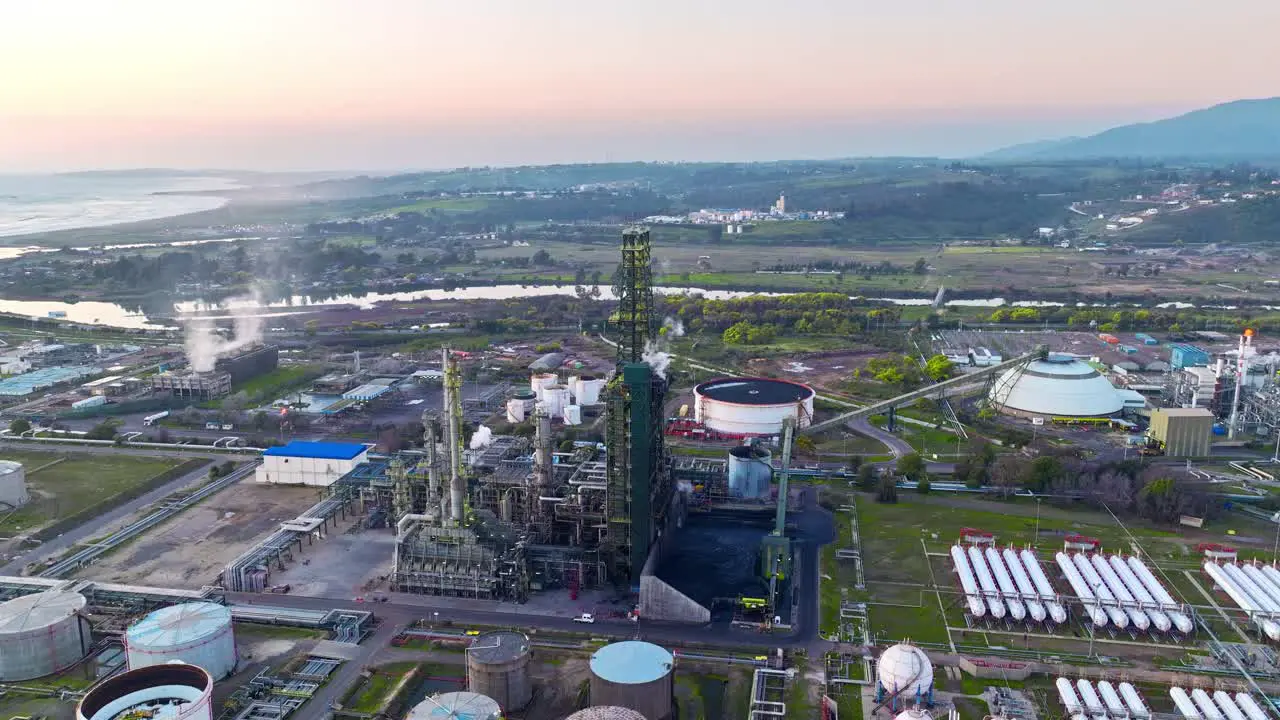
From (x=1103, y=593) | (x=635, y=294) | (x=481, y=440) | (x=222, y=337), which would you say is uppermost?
(x=635, y=294)

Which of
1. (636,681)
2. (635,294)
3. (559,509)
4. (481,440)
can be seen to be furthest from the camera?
(481,440)

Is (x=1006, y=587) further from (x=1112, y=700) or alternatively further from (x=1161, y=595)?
(x=1112, y=700)

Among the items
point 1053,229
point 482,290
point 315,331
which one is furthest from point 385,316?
point 1053,229

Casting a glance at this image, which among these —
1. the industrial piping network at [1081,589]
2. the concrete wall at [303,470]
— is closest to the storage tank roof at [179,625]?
the concrete wall at [303,470]

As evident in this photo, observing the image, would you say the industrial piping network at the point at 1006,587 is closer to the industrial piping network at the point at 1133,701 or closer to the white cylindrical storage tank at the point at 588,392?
the industrial piping network at the point at 1133,701

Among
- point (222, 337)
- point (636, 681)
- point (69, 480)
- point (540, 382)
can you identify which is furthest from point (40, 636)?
point (222, 337)

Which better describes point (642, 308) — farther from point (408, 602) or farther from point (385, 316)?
point (385, 316)
